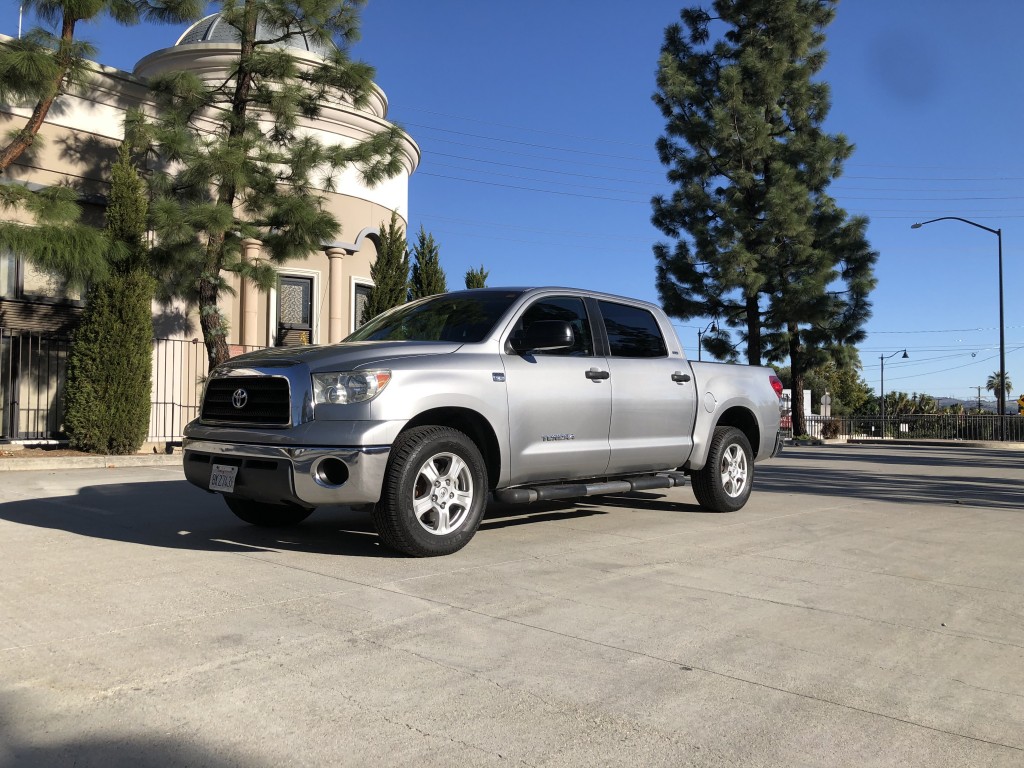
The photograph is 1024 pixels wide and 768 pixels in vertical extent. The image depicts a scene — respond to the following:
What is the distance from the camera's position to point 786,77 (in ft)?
105

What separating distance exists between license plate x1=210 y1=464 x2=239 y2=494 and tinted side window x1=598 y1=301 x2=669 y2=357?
10.2 feet

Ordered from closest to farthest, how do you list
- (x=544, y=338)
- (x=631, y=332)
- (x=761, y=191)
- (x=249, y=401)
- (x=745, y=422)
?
(x=249, y=401) < (x=544, y=338) < (x=631, y=332) < (x=745, y=422) < (x=761, y=191)

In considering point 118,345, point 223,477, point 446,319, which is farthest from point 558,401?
point 118,345

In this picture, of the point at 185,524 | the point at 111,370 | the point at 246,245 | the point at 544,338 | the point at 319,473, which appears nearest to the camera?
the point at 319,473

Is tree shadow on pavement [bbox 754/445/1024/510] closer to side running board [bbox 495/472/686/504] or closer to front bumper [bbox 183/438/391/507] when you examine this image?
side running board [bbox 495/472/686/504]

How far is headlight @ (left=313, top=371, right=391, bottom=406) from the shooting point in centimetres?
550

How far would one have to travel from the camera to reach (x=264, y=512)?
22.8 ft

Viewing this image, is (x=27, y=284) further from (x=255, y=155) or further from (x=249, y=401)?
(x=249, y=401)

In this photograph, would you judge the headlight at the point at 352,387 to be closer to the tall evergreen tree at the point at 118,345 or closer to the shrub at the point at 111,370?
the tall evergreen tree at the point at 118,345

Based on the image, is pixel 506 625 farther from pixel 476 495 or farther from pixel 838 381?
pixel 838 381

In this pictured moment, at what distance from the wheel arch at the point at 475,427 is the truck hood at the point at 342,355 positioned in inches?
16.2

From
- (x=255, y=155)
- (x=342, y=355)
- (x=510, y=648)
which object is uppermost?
(x=255, y=155)

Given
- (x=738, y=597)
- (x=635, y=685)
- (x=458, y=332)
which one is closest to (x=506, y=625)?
(x=635, y=685)

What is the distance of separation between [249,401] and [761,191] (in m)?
28.6
